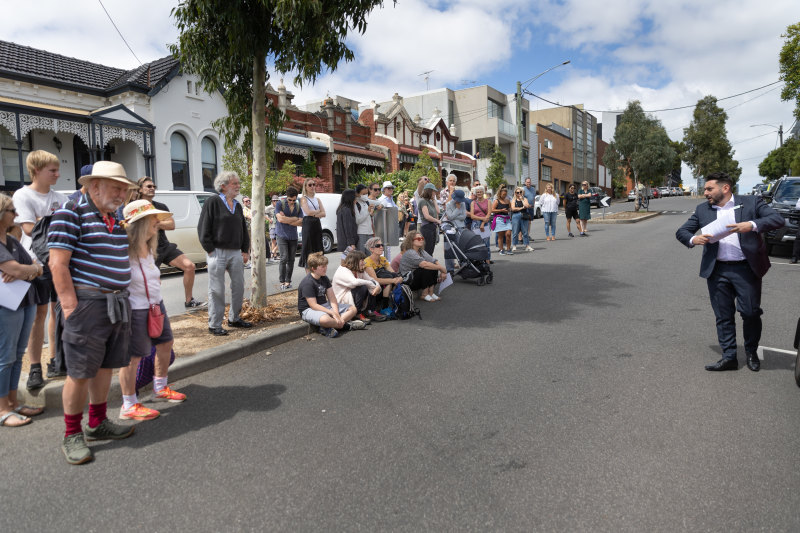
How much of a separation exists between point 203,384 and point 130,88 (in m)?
18.4

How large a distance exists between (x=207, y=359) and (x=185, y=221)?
295 inches

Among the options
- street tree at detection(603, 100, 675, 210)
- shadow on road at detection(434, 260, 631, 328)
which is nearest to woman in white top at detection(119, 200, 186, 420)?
shadow on road at detection(434, 260, 631, 328)

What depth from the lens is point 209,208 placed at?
6.16m

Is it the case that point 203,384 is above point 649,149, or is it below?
below

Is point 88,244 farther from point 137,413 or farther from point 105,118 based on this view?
point 105,118

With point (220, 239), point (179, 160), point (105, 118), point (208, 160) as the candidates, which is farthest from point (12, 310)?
point (208, 160)

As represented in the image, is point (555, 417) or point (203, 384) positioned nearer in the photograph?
point (555, 417)

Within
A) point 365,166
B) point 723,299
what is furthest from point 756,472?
point 365,166

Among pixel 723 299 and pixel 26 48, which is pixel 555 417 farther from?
pixel 26 48

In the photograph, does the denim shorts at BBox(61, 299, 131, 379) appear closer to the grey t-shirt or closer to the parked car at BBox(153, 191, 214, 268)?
the grey t-shirt

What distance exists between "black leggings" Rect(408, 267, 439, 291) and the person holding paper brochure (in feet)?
16.7

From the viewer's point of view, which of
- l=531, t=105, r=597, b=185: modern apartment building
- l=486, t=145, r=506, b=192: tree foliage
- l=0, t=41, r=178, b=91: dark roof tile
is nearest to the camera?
l=0, t=41, r=178, b=91: dark roof tile

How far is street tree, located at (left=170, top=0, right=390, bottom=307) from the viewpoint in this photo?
21.3 feet

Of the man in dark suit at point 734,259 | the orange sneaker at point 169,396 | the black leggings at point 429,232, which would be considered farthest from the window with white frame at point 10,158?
the man in dark suit at point 734,259
